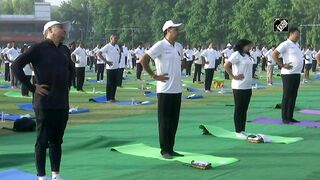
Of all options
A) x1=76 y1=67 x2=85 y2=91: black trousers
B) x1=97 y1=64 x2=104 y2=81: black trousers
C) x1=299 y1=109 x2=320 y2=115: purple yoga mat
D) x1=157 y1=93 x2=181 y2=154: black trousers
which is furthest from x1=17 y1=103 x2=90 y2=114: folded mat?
x1=97 y1=64 x2=104 y2=81: black trousers

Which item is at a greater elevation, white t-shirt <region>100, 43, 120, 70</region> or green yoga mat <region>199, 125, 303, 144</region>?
white t-shirt <region>100, 43, 120, 70</region>

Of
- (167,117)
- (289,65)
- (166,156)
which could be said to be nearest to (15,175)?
(166,156)

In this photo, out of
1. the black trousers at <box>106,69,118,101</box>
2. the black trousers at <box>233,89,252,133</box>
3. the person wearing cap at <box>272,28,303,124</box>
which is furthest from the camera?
the black trousers at <box>106,69,118,101</box>

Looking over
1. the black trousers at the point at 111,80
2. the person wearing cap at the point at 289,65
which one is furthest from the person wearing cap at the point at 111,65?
the person wearing cap at the point at 289,65

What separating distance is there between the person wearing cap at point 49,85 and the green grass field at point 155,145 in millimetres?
718

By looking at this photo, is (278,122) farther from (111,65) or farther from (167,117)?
(111,65)

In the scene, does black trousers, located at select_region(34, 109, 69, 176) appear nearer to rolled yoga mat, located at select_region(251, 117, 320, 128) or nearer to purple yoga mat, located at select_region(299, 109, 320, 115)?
rolled yoga mat, located at select_region(251, 117, 320, 128)

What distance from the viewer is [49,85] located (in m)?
6.14

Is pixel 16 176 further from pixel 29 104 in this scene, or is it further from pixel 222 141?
pixel 29 104

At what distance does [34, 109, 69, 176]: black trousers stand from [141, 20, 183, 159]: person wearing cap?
1870 millimetres

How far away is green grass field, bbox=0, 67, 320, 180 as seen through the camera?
7.00 metres

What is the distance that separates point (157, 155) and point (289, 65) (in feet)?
14.1

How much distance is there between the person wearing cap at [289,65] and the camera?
440 inches

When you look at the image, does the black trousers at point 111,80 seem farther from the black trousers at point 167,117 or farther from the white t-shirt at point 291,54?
the black trousers at point 167,117
